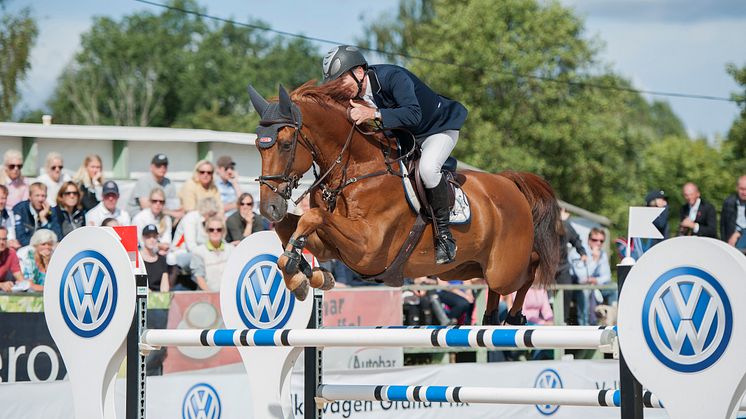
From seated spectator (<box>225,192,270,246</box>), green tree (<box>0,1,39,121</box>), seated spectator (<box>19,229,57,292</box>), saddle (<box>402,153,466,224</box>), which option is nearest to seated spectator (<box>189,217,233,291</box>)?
seated spectator (<box>225,192,270,246</box>)

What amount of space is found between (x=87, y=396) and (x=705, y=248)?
3.35 meters

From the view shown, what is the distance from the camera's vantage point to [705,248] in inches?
148

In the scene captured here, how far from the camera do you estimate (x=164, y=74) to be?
56469 mm

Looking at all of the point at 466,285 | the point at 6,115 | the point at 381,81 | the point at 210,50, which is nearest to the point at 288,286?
the point at 381,81

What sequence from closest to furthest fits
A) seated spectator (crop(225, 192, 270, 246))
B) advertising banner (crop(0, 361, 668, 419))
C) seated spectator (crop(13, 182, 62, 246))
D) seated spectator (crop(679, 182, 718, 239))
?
advertising banner (crop(0, 361, 668, 419)), seated spectator (crop(13, 182, 62, 246)), seated spectator (crop(225, 192, 270, 246)), seated spectator (crop(679, 182, 718, 239))

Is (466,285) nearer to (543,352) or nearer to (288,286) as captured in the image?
(543,352)

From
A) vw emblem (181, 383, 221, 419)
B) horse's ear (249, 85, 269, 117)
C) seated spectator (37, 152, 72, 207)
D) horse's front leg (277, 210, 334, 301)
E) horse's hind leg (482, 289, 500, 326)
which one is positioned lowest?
vw emblem (181, 383, 221, 419)

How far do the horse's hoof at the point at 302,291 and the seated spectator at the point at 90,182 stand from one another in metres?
4.74

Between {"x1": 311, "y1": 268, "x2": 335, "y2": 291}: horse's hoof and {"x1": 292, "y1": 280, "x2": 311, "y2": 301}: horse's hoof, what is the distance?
0.10m

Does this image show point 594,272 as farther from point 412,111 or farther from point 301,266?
point 301,266

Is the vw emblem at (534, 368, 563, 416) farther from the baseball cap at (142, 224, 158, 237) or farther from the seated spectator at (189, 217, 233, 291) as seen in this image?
the baseball cap at (142, 224, 158, 237)

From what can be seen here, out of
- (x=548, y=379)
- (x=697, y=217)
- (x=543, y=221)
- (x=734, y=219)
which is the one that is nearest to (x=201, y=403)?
(x=543, y=221)

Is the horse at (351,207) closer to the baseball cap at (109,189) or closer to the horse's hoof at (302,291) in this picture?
the horse's hoof at (302,291)

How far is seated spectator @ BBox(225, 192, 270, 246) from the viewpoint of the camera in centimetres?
994
